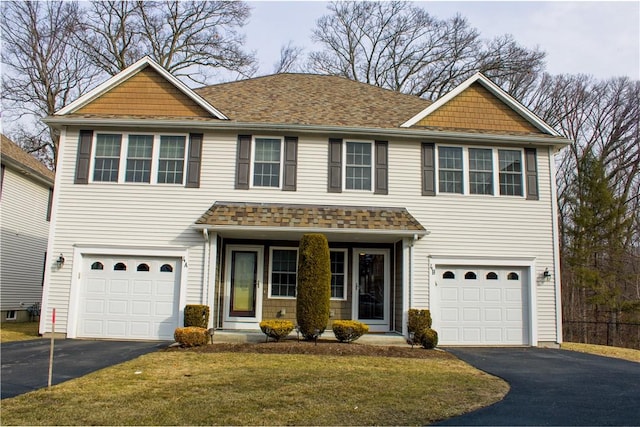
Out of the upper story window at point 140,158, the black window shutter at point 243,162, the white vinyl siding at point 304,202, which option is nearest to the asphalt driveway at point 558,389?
the white vinyl siding at point 304,202

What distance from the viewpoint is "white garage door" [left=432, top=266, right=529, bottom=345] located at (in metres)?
13.2

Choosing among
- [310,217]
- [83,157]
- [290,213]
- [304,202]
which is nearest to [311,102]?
[304,202]

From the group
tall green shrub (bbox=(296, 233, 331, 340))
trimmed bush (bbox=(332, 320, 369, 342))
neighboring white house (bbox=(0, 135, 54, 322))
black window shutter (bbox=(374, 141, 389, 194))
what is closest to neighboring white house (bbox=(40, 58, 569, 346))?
black window shutter (bbox=(374, 141, 389, 194))

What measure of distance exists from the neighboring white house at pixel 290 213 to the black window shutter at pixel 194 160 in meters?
0.05

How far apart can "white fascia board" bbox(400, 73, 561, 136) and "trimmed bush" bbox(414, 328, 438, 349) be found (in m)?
5.74

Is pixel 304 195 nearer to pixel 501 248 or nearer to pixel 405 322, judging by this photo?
pixel 405 322

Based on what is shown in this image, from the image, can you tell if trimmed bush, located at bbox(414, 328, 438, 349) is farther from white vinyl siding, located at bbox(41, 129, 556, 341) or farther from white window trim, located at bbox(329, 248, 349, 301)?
white window trim, located at bbox(329, 248, 349, 301)

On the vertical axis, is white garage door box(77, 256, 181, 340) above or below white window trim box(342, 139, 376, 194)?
below

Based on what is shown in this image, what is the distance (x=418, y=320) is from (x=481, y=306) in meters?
2.19

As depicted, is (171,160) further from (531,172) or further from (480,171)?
(531,172)

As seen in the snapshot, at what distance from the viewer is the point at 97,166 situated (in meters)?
13.4

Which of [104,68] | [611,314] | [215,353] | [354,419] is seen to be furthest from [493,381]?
[104,68]

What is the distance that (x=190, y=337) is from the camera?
10992mm

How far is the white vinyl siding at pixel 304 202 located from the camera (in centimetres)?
1309
